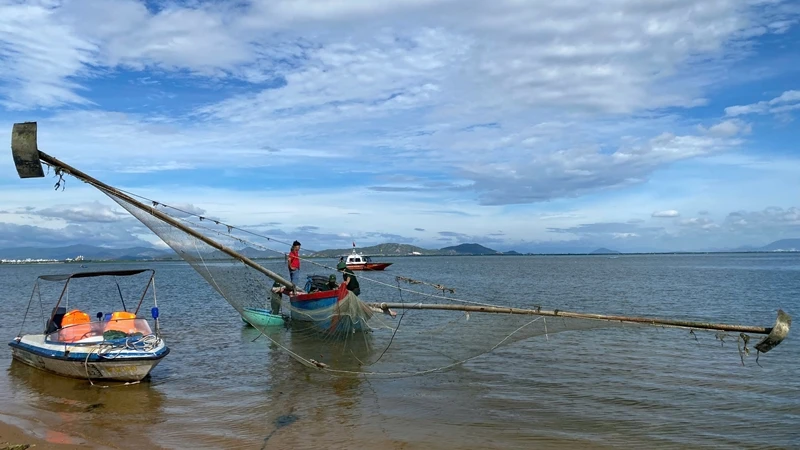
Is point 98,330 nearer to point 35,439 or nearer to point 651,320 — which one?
point 35,439

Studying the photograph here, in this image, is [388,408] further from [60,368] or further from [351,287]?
[60,368]

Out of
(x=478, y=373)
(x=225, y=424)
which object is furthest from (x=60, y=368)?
(x=478, y=373)

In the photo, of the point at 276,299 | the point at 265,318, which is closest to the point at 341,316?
the point at 276,299

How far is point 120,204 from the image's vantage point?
1076 centimetres

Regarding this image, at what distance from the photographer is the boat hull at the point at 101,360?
1190 centimetres

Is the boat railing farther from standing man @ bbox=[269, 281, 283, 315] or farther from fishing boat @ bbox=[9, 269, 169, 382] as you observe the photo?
standing man @ bbox=[269, 281, 283, 315]

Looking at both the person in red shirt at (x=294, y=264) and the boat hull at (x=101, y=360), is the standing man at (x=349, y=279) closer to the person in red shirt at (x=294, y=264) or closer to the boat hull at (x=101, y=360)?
the person in red shirt at (x=294, y=264)

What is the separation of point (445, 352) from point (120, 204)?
7311mm


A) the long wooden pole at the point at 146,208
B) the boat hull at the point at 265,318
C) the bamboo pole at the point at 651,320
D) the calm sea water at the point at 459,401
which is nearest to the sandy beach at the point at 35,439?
the calm sea water at the point at 459,401

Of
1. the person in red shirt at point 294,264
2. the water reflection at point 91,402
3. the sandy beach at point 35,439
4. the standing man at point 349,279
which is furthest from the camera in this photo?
the person in red shirt at point 294,264

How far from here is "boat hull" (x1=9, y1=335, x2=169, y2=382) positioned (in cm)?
1190

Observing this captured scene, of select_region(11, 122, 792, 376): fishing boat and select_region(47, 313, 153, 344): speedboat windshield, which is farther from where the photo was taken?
select_region(47, 313, 153, 344): speedboat windshield

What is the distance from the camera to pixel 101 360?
1187 centimetres

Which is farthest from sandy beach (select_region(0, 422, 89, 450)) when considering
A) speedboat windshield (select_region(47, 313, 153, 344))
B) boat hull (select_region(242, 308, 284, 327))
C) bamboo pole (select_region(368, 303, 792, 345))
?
boat hull (select_region(242, 308, 284, 327))
